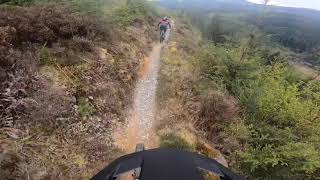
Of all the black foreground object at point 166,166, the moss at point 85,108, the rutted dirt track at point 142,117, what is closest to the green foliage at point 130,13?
the rutted dirt track at point 142,117

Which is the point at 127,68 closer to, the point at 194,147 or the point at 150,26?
the point at 194,147

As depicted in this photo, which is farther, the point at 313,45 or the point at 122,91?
the point at 313,45

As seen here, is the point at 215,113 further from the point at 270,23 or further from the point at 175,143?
the point at 270,23

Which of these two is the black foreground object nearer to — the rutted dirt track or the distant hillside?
the rutted dirt track

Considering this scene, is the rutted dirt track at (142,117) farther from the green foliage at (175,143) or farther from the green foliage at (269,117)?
the green foliage at (269,117)

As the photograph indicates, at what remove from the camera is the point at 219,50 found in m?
16.8

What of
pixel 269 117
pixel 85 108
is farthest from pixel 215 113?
pixel 85 108

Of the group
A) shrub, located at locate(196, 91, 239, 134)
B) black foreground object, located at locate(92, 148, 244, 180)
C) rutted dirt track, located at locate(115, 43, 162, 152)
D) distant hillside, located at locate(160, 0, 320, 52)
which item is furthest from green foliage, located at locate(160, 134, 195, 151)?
distant hillside, located at locate(160, 0, 320, 52)

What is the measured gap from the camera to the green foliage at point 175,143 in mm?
10109

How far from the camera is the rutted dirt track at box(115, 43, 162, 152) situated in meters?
10.5

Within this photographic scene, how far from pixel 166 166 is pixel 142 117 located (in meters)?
6.91

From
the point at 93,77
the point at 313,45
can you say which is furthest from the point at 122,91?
the point at 313,45

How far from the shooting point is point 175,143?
10172mm

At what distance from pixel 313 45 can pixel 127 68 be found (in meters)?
76.1
